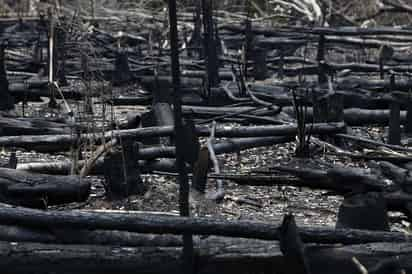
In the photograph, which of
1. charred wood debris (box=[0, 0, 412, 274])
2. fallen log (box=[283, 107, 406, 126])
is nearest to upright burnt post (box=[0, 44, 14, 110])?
charred wood debris (box=[0, 0, 412, 274])

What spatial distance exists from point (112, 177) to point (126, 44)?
9334 millimetres

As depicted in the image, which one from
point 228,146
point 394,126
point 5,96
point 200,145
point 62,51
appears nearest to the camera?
point 200,145

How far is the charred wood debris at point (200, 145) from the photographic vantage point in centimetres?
359

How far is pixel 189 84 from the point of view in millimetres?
10242

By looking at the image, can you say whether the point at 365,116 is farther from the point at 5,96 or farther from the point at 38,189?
the point at 38,189

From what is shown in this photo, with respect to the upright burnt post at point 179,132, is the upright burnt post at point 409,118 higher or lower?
lower

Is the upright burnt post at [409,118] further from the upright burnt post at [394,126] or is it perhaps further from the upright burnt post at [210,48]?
the upright burnt post at [210,48]

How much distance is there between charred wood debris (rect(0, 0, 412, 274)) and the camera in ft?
11.8

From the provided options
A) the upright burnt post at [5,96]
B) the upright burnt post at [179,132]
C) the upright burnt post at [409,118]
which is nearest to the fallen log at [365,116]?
the upright burnt post at [409,118]

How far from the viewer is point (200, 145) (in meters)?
6.69

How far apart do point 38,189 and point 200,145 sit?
7.01ft

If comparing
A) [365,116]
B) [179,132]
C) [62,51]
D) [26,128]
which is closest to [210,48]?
[62,51]

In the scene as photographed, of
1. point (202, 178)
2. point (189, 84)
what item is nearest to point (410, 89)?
point (189, 84)

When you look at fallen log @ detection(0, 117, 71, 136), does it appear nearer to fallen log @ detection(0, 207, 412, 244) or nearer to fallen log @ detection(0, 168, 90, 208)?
fallen log @ detection(0, 168, 90, 208)
